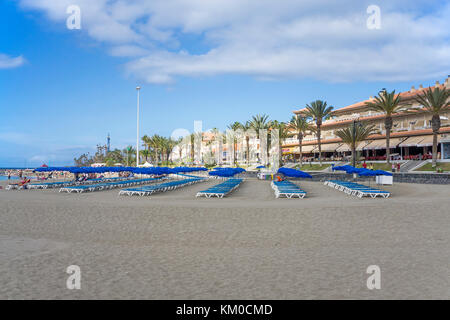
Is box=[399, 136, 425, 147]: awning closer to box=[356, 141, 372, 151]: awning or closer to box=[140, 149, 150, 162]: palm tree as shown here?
box=[356, 141, 372, 151]: awning

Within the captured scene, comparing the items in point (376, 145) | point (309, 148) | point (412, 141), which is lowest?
point (309, 148)

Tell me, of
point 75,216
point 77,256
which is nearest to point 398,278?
point 77,256

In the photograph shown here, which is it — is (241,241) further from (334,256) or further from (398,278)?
(398,278)

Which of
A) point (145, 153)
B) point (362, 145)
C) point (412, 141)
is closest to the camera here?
point (412, 141)

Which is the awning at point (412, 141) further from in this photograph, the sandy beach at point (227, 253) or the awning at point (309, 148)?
the sandy beach at point (227, 253)

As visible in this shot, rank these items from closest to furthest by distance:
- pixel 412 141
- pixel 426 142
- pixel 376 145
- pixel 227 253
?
pixel 227 253 → pixel 426 142 → pixel 412 141 → pixel 376 145

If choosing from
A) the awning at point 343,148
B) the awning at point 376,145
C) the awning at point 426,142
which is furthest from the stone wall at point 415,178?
the awning at point 343,148

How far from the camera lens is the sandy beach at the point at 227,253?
6023mm

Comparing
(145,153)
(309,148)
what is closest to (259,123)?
(309,148)

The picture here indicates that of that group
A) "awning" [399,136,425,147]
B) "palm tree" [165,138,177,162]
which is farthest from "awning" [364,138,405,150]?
"palm tree" [165,138,177,162]

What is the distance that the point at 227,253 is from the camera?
27.8 feet

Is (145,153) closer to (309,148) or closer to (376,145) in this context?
(309,148)

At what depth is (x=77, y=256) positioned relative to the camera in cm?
824
